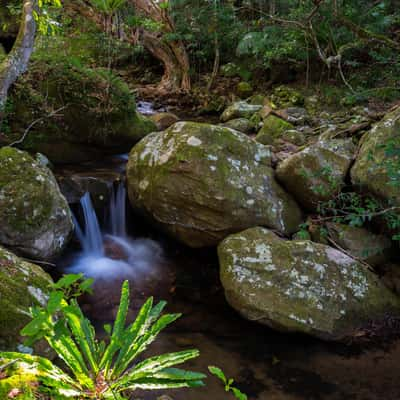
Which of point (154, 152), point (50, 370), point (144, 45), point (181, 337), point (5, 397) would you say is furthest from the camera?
point (144, 45)

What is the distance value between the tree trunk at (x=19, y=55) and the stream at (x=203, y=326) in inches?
59.9

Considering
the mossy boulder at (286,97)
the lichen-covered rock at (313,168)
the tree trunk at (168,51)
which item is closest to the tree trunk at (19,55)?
the lichen-covered rock at (313,168)

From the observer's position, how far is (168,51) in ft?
36.7

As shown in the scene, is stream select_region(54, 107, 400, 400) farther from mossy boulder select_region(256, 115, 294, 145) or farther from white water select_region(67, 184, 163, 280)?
mossy boulder select_region(256, 115, 294, 145)

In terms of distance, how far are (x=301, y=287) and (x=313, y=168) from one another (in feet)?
5.17

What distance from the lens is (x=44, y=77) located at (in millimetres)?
5305

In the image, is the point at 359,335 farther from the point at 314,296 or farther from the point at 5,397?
the point at 5,397

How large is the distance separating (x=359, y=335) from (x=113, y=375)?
8.51 ft

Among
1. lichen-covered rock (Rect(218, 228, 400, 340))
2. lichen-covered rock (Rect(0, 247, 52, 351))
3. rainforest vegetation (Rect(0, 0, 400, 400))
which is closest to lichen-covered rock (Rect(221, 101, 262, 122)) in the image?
rainforest vegetation (Rect(0, 0, 400, 400))

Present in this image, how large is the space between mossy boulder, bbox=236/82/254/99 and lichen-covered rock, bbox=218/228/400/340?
736 cm

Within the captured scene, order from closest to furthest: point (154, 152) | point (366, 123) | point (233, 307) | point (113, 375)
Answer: point (113, 375), point (233, 307), point (154, 152), point (366, 123)

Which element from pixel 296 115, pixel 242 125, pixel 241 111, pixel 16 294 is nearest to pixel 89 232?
pixel 16 294

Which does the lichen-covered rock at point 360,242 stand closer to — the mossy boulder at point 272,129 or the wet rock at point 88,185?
the mossy boulder at point 272,129

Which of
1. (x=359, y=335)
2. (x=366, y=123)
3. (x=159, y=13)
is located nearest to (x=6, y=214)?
(x=359, y=335)
